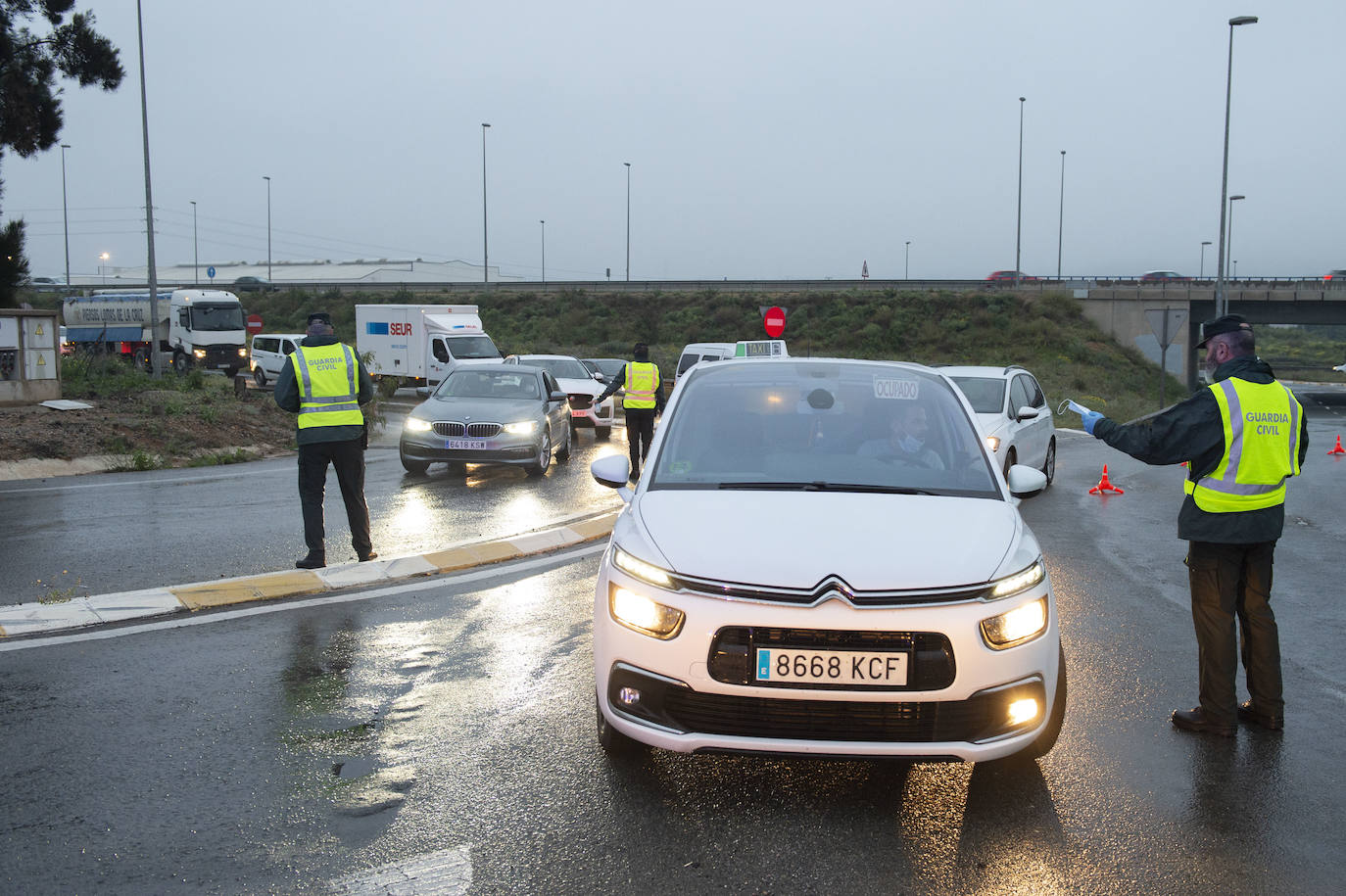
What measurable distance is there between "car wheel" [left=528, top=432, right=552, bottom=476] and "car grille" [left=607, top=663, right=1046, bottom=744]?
1139 centimetres

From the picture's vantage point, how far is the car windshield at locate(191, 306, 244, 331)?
4356cm

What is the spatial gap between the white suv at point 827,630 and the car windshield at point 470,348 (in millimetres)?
30394

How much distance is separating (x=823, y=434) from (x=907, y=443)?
39 cm

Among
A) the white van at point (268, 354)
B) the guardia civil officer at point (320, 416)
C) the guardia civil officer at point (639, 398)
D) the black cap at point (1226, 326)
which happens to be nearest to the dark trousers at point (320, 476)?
the guardia civil officer at point (320, 416)

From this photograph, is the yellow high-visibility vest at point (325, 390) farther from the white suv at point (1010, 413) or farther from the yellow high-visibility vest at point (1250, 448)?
the white suv at point (1010, 413)

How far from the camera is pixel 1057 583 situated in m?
8.50

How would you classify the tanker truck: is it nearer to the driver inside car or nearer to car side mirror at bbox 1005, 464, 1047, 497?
the driver inside car

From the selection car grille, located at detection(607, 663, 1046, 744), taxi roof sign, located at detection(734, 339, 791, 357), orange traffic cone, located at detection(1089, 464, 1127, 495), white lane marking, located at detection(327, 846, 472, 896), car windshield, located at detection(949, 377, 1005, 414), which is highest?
taxi roof sign, located at detection(734, 339, 791, 357)

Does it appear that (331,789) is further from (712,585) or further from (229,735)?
(712,585)

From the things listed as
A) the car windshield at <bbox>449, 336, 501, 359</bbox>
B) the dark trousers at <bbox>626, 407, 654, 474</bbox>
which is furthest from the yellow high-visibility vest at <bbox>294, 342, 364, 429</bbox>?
the car windshield at <bbox>449, 336, 501, 359</bbox>

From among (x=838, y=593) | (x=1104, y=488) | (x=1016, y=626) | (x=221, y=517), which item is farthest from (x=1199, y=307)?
(x=838, y=593)

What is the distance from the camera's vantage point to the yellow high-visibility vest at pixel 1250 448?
5027mm

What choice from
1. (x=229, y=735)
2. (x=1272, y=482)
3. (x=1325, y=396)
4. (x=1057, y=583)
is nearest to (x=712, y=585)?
(x=229, y=735)

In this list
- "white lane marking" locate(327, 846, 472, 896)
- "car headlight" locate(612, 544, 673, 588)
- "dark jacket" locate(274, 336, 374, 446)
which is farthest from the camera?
"dark jacket" locate(274, 336, 374, 446)
